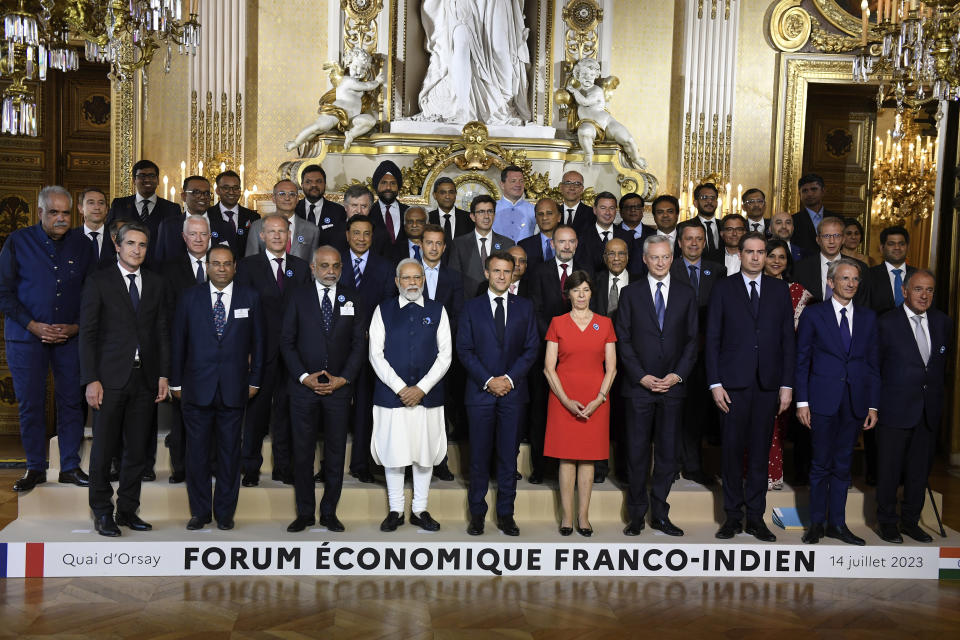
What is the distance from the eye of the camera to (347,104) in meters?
Answer: 9.06

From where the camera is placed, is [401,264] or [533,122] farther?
[533,122]

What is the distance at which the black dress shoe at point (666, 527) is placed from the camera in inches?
217

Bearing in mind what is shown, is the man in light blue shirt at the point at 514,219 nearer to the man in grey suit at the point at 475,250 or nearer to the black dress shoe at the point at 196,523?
the man in grey suit at the point at 475,250

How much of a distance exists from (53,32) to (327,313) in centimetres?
273

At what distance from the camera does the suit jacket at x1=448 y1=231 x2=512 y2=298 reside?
6215 mm

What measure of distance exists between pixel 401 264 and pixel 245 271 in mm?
918

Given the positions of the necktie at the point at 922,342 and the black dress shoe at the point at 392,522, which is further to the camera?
the necktie at the point at 922,342

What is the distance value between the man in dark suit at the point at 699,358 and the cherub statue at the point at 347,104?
3.83 m

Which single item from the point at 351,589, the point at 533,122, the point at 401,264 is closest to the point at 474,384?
the point at 401,264

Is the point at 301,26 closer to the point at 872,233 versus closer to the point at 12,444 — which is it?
the point at 12,444

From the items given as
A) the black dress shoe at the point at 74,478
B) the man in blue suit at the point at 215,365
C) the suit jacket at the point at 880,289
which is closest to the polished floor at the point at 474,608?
the man in blue suit at the point at 215,365

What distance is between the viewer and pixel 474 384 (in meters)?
5.47

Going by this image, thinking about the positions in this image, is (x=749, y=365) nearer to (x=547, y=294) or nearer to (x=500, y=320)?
(x=547, y=294)

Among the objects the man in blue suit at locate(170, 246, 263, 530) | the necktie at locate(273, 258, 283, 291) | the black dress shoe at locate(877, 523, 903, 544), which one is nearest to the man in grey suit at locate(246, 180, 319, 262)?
the necktie at locate(273, 258, 283, 291)
